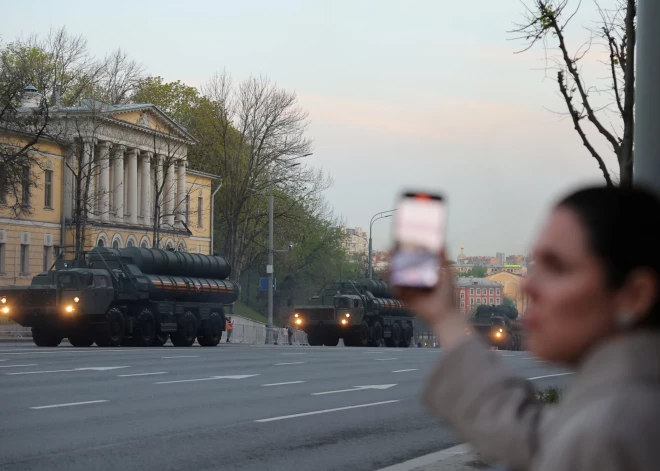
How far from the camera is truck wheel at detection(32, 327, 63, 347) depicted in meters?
37.6

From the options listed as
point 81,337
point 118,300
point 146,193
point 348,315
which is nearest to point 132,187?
point 146,193

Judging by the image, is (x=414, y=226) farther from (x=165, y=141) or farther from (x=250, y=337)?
(x=165, y=141)

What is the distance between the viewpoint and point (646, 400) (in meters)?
1.24

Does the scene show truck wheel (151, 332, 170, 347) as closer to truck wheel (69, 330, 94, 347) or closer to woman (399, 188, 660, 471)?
truck wheel (69, 330, 94, 347)

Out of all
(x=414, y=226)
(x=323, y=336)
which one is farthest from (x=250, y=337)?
(x=414, y=226)

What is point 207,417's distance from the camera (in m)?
13.8

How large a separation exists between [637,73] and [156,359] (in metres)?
20.2

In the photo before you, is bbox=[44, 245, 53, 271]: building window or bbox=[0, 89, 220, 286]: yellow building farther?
bbox=[44, 245, 53, 271]: building window

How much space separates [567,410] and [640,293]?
0.15m

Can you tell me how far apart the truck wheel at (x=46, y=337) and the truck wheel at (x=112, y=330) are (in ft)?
4.35

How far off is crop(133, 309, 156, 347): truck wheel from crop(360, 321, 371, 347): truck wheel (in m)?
12.8

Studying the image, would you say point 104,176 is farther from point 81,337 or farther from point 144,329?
point 81,337

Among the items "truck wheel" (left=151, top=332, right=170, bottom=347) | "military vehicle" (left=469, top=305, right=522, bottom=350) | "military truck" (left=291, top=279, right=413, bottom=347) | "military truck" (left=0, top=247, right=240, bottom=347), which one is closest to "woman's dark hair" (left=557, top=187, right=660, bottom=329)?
"military truck" (left=0, top=247, right=240, bottom=347)

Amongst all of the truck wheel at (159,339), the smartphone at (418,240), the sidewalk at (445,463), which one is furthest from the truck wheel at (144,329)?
the smartphone at (418,240)
